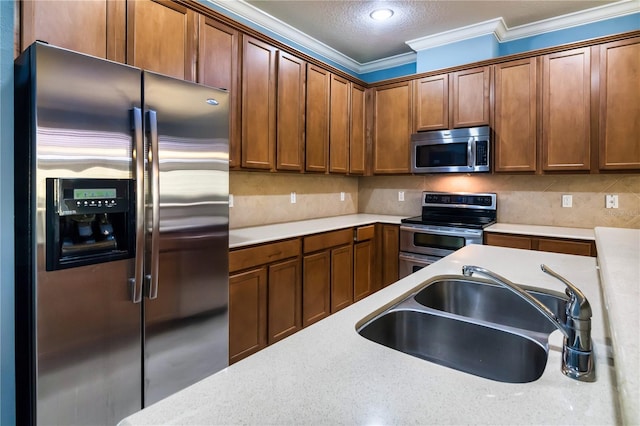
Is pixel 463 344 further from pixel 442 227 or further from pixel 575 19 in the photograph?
pixel 575 19

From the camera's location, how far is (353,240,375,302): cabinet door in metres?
3.51

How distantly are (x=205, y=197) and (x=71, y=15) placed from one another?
110cm

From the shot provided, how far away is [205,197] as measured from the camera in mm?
1919

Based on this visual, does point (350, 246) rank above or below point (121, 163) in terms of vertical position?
below

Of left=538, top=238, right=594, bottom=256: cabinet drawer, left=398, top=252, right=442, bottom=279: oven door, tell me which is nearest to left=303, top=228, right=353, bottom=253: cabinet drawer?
left=398, top=252, right=442, bottom=279: oven door

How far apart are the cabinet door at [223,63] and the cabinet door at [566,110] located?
2.62m

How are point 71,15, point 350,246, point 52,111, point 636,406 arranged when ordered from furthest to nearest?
point 350,246, point 71,15, point 52,111, point 636,406

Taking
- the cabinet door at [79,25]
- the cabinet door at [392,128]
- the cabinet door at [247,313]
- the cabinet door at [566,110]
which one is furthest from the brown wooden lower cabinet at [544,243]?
the cabinet door at [79,25]

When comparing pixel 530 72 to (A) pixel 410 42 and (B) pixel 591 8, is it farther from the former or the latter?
(A) pixel 410 42

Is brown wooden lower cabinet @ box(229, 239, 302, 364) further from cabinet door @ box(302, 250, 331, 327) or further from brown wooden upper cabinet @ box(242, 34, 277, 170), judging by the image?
brown wooden upper cabinet @ box(242, 34, 277, 170)

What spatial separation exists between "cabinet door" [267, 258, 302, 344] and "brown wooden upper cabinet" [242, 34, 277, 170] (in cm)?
83

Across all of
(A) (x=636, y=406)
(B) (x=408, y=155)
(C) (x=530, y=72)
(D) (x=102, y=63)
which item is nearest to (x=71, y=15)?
(D) (x=102, y=63)

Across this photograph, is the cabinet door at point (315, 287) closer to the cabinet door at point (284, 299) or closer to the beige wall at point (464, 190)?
the cabinet door at point (284, 299)

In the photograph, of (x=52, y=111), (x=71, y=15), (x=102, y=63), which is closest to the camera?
(x=52, y=111)
